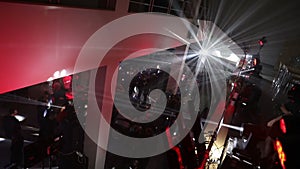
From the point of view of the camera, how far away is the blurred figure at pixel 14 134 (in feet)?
18.9

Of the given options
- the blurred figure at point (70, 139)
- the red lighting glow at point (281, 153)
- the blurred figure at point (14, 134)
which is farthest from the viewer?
the blurred figure at point (70, 139)

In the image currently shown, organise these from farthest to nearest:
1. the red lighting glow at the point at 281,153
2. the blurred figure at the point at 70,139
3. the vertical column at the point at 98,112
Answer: the blurred figure at the point at 70,139 < the vertical column at the point at 98,112 < the red lighting glow at the point at 281,153

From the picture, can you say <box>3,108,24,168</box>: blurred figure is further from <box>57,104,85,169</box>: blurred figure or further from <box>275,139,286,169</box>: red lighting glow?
<box>275,139,286,169</box>: red lighting glow

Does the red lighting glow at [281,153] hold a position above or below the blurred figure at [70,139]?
above

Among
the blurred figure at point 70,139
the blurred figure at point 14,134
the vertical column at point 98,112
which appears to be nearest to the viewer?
the vertical column at point 98,112

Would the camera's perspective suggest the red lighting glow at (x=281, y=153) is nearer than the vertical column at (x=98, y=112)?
Yes

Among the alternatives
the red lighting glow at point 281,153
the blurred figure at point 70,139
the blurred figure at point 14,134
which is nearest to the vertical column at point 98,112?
the blurred figure at point 70,139

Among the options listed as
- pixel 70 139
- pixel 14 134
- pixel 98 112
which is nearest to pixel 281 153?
pixel 98 112

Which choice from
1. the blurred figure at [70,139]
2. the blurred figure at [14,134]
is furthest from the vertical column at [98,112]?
the blurred figure at [14,134]

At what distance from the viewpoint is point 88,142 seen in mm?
6309

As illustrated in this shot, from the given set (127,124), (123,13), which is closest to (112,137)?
(127,124)

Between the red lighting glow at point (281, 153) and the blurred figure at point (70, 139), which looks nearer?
the red lighting glow at point (281, 153)

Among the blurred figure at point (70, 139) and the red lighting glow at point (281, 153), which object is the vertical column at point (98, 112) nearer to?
the blurred figure at point (70, 139)

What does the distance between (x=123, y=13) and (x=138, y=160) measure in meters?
4.19
